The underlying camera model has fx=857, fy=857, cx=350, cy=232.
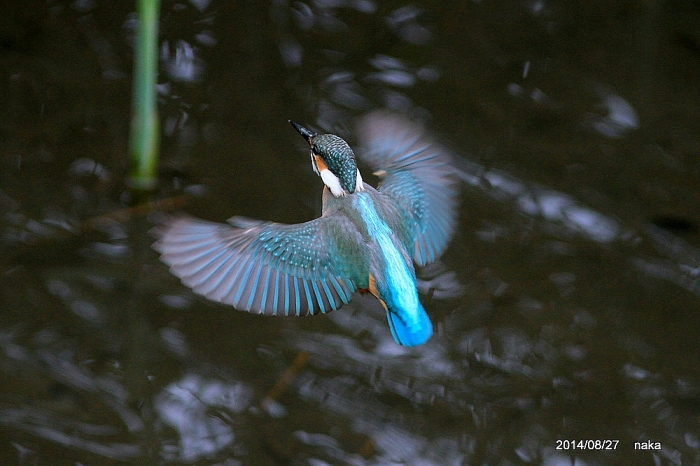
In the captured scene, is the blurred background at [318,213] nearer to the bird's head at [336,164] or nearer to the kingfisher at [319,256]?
the kingfisher at [319,256]

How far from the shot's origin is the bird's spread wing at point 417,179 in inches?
123

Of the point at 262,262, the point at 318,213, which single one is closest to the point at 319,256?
the point at 262,262

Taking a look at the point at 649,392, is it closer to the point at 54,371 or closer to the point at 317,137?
the point at 317,137

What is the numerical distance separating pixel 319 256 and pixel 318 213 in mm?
1396

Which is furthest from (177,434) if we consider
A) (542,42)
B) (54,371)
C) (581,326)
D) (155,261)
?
(542,42)

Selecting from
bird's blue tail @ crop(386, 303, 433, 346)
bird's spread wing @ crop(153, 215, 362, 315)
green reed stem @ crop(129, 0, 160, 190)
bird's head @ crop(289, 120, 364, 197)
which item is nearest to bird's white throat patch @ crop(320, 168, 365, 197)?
bird's head @ crop(289, 120, 364, 197)

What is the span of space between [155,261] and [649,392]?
2272 mm

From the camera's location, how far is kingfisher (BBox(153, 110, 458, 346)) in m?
2.62

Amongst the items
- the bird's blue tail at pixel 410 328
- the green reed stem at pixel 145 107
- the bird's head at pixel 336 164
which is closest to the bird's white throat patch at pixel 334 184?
the bird's head at pixel 336 164

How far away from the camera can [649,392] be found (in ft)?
12.0

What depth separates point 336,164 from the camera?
9.34ft

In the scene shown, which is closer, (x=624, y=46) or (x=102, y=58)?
(x=102, y=58)

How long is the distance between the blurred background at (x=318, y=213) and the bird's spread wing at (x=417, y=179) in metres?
0.78

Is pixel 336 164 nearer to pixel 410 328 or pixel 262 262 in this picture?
pixel 262 262
